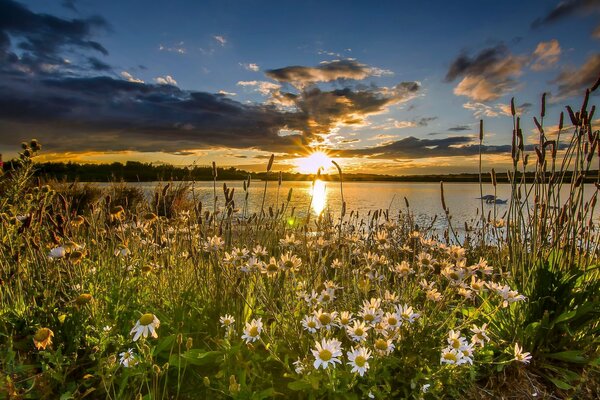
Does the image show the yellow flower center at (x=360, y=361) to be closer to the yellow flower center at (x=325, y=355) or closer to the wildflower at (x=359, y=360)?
the wildflower at (x=359, y=360)

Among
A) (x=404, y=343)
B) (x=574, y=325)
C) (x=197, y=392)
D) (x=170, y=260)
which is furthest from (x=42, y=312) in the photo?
(x=574, y=325)

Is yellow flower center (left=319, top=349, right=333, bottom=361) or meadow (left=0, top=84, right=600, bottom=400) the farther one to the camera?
meadow (left=0, top=84, right=600, bottom=400)

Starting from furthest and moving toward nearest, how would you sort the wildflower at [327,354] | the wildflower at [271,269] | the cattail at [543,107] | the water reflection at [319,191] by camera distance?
the cattail at [543,107], the water reflection at [319,191], the wildflower at [271,269], the wildflower at [327,354]

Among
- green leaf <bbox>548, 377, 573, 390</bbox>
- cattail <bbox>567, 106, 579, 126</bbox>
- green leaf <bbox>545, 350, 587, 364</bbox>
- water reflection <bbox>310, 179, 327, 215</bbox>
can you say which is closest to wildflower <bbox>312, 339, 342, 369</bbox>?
water reflection <bbox>310, 179, 327, 215</bbox>

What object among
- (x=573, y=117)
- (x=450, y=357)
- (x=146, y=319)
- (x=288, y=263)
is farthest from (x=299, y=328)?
(x=573, y=117)

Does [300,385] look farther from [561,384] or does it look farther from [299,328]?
[561,384]

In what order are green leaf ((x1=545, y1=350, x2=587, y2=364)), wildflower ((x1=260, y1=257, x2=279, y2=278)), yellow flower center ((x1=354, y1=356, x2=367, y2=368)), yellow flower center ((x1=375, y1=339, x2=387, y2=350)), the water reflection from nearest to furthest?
1. yellow flower center ((x1=354, y1=356, x2=367, y2=368))
2. yellow flower center ((x1=375, y1=339, x2=387, y2=350))
3. wildflower ((x1=260, y1=257, x2=279, y2=278))
4. green leaf ((x1=545, y1=350, x2=587, y2=364))
5. the water reflection

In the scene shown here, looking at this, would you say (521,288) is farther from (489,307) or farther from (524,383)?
(524,383)

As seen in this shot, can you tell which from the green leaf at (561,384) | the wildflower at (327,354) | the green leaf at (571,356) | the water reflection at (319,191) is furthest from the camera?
the water reflection at (319,191)

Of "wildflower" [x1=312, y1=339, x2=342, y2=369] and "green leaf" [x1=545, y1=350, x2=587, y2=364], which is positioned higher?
"wildflower" [x1=312, y1=339, x2=342, y2=369]

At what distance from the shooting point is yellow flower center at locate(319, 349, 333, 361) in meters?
1.93

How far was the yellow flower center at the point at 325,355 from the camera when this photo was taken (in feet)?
6.32

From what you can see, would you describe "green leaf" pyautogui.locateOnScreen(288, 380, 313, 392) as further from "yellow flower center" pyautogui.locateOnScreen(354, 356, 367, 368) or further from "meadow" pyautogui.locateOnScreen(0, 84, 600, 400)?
"yellow flower center" pyautogui.locateOnScreen(354, 356, 367, 368)

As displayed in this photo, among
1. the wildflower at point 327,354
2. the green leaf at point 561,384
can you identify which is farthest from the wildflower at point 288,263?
the green leaf at point 561,384
